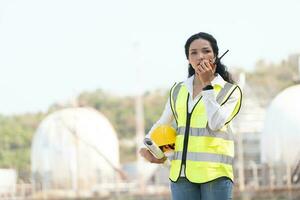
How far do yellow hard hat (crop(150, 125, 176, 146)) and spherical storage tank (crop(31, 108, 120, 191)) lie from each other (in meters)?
36.8

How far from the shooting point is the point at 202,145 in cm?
391

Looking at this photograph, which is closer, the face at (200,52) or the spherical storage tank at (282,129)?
the face at (200,52)

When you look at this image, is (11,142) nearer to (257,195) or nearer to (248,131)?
(248,131)

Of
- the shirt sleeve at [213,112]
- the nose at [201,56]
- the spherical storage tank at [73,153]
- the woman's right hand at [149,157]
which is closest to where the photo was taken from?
the shirt sleeve at [213,112]

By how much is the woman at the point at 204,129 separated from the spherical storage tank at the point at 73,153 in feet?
121

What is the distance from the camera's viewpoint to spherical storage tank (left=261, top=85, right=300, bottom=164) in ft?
92.1

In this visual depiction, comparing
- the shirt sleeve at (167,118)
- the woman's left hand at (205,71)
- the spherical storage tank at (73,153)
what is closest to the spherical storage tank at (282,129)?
the spherical storage tank at (73,153)

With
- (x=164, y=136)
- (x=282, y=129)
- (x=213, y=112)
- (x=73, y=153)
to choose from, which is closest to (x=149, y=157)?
(x=164, y=136)

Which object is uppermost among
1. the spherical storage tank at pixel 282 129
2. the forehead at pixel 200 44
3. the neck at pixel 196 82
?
the spherical storage tank at pixel 282 129

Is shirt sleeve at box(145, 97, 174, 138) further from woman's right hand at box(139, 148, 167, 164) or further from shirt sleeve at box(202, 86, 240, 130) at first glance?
shirt sleeve at box(202, 86, 240, 130)

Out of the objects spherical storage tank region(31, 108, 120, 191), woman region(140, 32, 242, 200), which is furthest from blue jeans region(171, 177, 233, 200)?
spherical storage tank region(31, 108, 120, 191)

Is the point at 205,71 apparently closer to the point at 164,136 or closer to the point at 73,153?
the point at 164,136

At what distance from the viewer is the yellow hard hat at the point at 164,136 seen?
4.02 meters

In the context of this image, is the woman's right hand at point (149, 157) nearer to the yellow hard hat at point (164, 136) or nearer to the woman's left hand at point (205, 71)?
the yellow hard hat at point (164, 136)
